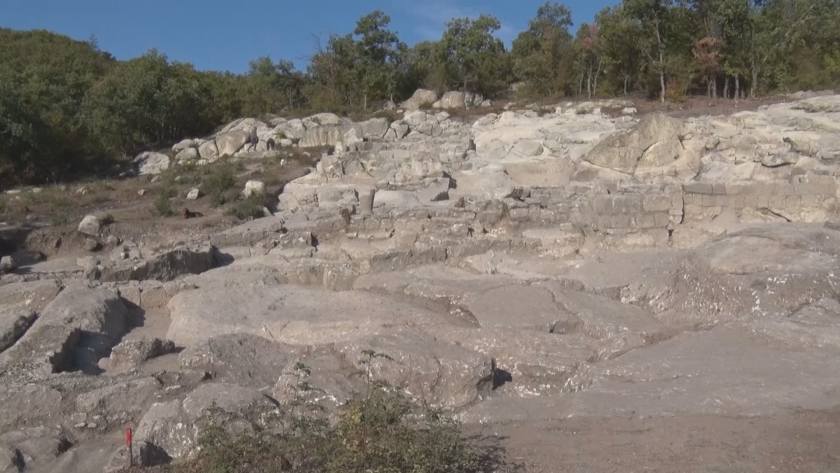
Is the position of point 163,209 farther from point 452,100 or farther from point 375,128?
point 452,100

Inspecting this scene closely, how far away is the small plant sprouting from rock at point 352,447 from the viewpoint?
4.18 meters

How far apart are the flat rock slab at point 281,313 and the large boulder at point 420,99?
57.1 ft

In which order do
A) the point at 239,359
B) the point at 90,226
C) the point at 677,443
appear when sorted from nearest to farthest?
the point at 677,443
the point at 239,359
the point at 90,226

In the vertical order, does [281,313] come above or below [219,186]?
below

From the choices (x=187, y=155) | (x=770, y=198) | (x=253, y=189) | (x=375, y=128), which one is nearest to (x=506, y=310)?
(x=770, y=198)

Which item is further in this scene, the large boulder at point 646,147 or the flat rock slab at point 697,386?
the large boulder at point 646,147

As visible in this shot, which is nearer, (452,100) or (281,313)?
(281,313)

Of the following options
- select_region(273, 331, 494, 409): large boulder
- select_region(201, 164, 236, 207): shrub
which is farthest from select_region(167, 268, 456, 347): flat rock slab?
select_region(201, 164, 236, 207): shrub

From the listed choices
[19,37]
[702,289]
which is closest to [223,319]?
[702,289]

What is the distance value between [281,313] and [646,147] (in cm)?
939

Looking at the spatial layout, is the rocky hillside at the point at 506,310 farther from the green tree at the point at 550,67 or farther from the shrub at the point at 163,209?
the green tree at the point at 550,67

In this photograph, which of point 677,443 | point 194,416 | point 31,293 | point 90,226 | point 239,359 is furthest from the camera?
point 90,226

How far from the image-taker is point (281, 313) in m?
8.80

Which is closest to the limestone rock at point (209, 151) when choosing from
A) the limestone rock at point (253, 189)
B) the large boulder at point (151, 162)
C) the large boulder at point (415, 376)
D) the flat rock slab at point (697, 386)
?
the large boulder at point (151, 162)
